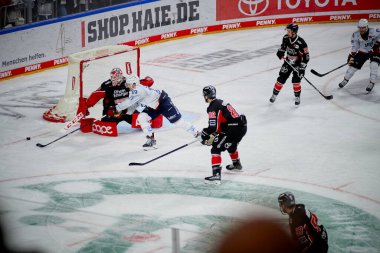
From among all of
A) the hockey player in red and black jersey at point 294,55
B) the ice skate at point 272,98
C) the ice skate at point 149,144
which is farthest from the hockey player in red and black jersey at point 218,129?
the ice skate at point 272,98

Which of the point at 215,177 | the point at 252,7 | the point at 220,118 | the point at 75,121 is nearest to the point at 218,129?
the point at 220,118

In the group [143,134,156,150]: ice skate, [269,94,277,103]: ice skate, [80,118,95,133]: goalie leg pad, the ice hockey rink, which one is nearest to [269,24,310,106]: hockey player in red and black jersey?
[269,94,277,103]: ice skate

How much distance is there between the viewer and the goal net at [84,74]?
13.4m

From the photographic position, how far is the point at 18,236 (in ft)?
26.8

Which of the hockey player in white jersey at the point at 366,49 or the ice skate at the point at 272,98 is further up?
the hockey player in white jersey at the point at 366,49

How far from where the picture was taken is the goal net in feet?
44.1

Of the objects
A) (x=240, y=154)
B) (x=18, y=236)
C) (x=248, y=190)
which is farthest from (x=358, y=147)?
(x=18, y=236)

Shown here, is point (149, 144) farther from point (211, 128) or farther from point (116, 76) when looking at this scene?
point (211, 128)

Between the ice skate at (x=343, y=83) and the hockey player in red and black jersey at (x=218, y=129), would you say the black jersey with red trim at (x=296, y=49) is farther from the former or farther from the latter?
the hockey player in red and black jersey at (x=218, y=129)

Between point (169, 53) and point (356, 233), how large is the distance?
11.1 metres

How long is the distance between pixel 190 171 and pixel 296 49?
3890mm

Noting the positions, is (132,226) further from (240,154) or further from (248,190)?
(240,154)

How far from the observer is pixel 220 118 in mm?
9930

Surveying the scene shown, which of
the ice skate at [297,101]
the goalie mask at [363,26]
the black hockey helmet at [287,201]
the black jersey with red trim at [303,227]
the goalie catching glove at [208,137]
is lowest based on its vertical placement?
the ice skate at [297,101]
